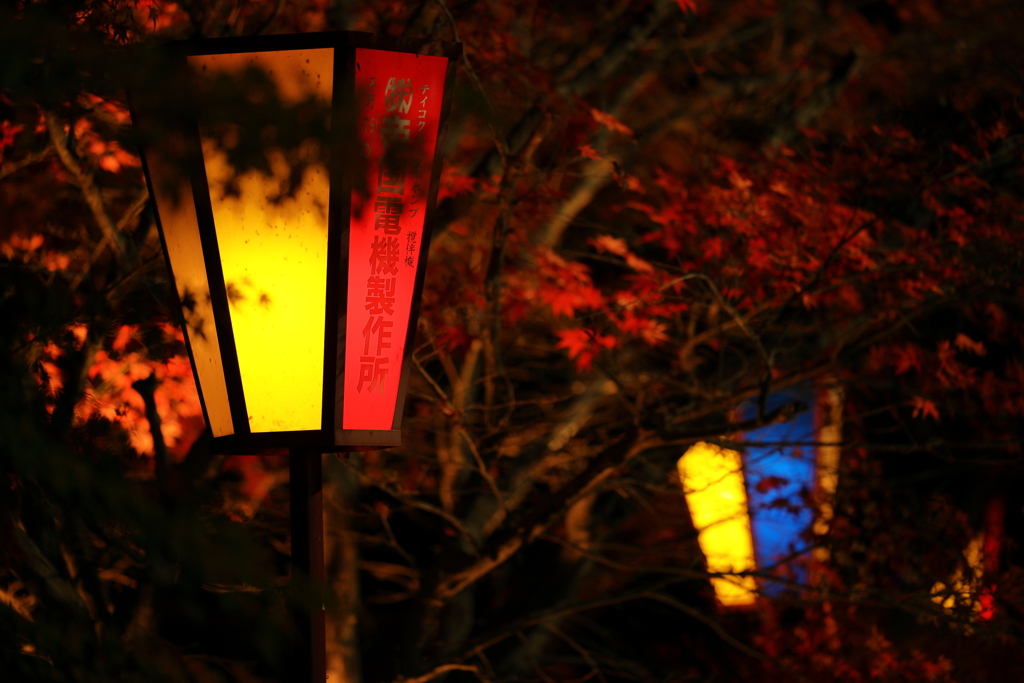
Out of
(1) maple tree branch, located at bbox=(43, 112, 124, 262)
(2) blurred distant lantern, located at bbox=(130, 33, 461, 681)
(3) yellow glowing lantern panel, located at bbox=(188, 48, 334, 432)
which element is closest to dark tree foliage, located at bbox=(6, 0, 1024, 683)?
(1) maple tree branch, located at bbox=(43, 112, 124, 262)

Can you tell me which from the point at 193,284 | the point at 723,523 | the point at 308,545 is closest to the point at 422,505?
the point at 308,545

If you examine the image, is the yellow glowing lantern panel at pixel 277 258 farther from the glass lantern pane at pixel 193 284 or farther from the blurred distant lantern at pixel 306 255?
the glass lantern pane at pixel 193 284

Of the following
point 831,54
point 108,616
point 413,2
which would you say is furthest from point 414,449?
point 831,54

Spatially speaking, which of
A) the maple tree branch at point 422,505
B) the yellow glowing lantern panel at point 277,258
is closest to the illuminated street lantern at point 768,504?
the maple tree branch at point 422,505

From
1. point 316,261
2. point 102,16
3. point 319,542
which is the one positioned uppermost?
point 102,16

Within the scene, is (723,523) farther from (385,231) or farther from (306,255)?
(306,255)

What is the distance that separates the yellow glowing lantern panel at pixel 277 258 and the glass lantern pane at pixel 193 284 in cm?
11

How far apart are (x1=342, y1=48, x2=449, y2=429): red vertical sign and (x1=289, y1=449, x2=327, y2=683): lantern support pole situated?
251 millimetres

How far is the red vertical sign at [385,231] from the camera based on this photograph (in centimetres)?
268

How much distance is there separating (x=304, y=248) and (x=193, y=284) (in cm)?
43

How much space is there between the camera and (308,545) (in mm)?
2824

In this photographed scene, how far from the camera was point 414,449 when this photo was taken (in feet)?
22.3

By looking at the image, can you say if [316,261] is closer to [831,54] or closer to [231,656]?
[231,656]

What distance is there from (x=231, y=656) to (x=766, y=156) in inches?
236
